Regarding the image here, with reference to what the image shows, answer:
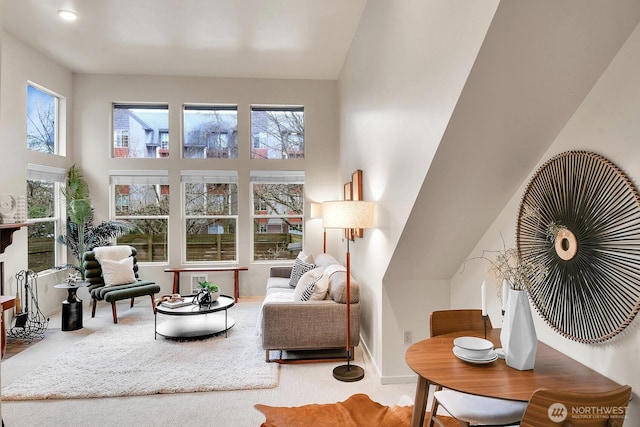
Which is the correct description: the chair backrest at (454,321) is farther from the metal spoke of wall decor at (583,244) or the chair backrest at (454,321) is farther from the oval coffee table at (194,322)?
the oval coffee table at (194,322)

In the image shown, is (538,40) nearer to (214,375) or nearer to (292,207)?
(214,375)

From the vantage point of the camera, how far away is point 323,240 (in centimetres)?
609

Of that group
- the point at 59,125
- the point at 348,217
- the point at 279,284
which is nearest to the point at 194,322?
the point at 279,284

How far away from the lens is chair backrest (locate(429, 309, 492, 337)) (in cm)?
212

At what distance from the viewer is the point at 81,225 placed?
5.30 m

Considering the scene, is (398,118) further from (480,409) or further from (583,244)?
(480,409)

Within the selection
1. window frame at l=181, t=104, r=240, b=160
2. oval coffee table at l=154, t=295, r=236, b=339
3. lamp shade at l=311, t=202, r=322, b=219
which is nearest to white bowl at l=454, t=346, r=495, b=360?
oval coffee table at l=154, t=295, r=236, b=339

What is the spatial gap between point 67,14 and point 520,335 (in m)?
5.06

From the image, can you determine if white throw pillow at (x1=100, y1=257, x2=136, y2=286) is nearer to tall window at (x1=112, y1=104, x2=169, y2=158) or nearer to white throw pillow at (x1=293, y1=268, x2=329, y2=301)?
tall window at (x1=112, y1=104, x2=169, y2=158)

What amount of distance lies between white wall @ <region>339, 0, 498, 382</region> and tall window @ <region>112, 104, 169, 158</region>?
10.8 ft

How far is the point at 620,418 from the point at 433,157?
1.32m

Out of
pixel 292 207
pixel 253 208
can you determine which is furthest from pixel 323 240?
pixel 253 208

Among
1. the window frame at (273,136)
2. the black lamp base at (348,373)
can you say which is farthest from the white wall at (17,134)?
the black lamp base at (348,373)

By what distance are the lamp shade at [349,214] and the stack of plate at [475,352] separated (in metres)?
1.54
